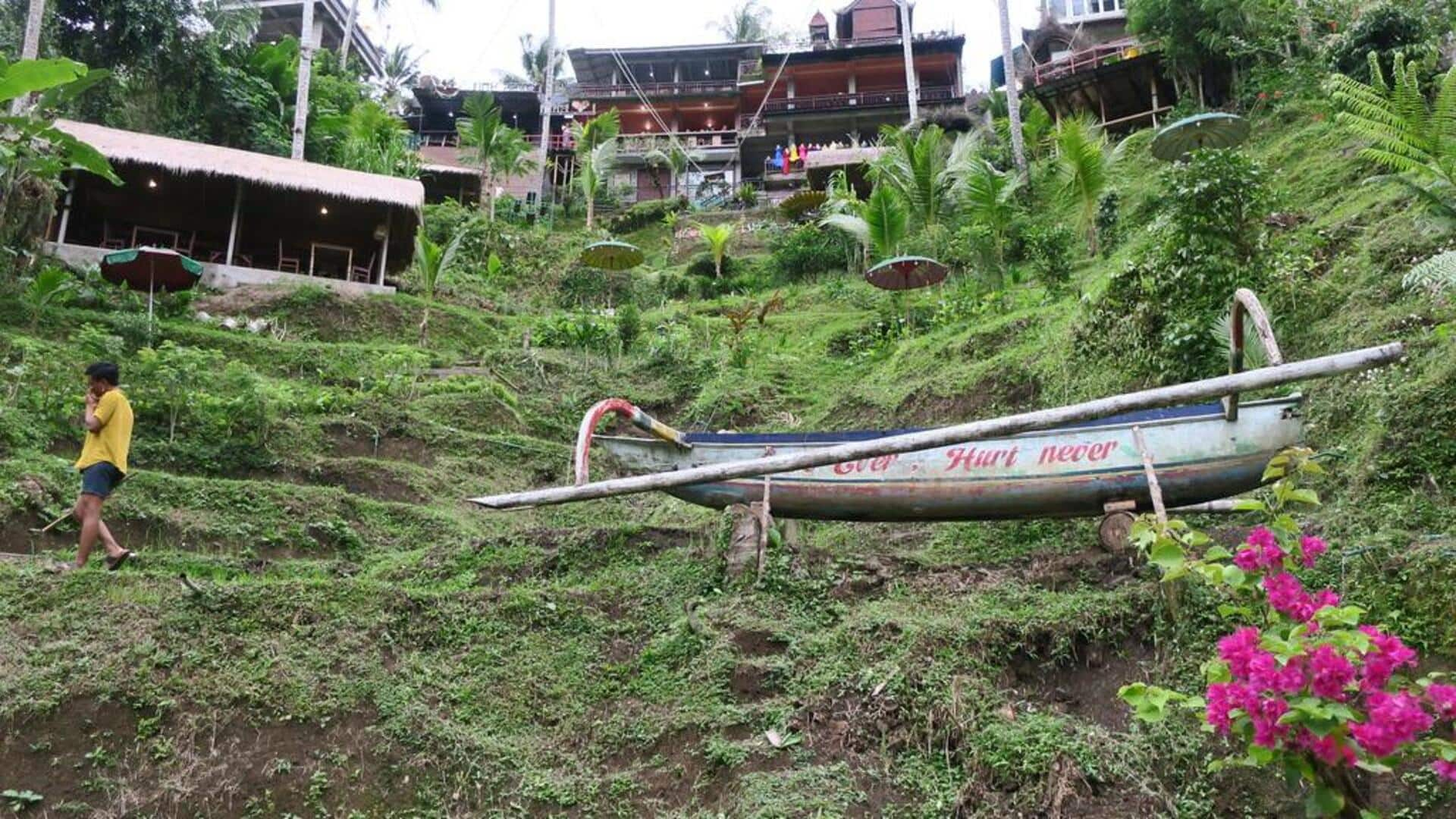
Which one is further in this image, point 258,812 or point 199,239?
point 199,239

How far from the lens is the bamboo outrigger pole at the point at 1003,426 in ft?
11.7

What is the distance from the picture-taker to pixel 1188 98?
2145 cm

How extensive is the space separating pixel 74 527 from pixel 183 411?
2.46 meters

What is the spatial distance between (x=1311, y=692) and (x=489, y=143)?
25.9 meters

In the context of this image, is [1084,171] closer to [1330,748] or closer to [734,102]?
[1330,748]

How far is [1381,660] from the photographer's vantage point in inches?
110

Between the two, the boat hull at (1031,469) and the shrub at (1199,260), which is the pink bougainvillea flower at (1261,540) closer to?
the boat hull at (1031,469)

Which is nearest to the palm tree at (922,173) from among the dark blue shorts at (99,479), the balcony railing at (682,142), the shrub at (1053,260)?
the shrub at (1053,260)

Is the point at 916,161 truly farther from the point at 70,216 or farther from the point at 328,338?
the point at 70,216

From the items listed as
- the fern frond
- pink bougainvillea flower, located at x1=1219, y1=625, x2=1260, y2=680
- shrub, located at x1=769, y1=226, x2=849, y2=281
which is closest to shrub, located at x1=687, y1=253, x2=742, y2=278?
shrub, located at x1=769, y1=226, x2=849, y2=281

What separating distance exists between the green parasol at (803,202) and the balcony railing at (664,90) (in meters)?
9.91

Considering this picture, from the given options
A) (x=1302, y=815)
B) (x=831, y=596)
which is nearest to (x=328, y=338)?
(x=831, y=596)

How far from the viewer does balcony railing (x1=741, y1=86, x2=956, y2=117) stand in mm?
32812

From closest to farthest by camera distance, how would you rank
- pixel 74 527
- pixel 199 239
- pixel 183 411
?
1. pixel 74 527
2. pixel 183 411
3. pixel 199 239
